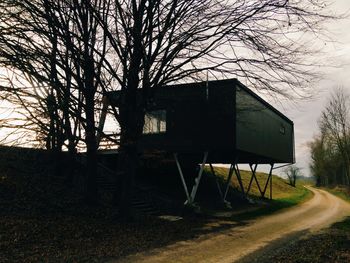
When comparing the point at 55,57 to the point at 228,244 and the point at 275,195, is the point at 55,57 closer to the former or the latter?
the point at 228,244

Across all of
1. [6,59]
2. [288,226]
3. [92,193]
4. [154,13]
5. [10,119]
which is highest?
[154,13]

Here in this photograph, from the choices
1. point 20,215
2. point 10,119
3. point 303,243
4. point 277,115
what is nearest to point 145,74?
point 10,119

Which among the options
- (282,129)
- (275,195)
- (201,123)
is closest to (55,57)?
(201,123)

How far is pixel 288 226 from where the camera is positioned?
1927cm

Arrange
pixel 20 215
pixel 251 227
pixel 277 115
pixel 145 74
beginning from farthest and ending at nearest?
pixel 277 115, pixel 251 227, pixel 145 74, pixel 20 215

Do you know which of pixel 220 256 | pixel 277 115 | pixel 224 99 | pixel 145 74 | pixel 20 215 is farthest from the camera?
pixel 277 115

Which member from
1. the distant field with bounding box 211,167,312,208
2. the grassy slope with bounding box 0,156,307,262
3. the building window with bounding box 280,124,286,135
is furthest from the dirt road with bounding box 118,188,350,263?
the building window with bounding box 280,124,286,135

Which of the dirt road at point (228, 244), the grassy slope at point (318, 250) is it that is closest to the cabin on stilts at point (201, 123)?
the dirt road at point (228, 244)

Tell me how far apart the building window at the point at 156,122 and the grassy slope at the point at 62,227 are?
7.45 metres

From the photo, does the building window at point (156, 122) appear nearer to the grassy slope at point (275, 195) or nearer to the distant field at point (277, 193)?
the grassy slope at point (275, 195)

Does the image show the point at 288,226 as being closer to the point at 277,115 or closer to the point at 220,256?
the point at 220,256

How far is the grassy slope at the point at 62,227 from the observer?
37.5ft

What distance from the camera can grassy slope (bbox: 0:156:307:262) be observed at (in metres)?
11.4

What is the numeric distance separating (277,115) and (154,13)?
21.4 meters
